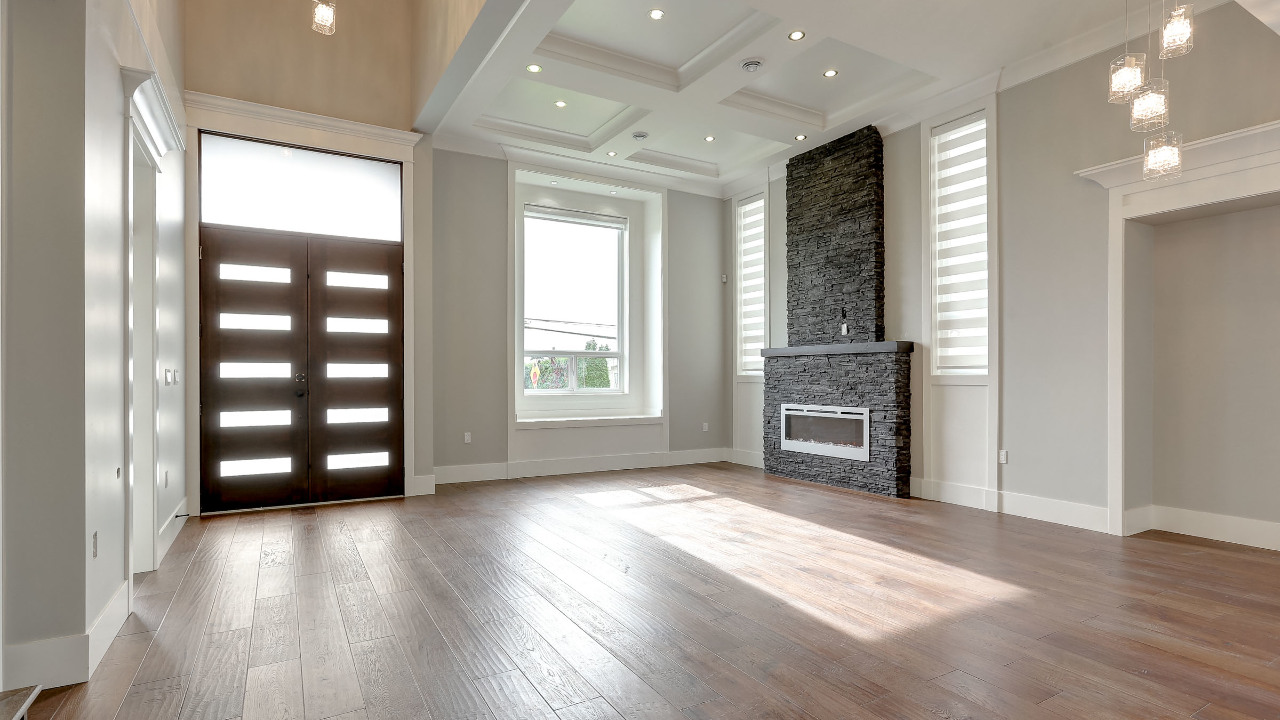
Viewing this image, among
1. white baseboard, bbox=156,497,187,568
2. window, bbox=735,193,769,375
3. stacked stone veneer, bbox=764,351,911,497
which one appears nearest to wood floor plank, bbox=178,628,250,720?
white baseboard, bbox=156,497,187,568

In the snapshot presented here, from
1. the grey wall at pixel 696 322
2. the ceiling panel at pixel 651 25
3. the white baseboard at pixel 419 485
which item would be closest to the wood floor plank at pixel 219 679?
the white baseboard at pixel 419 485

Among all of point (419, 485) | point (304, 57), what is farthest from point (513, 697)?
point (304, 57)

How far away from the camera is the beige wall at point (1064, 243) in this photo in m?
3.92

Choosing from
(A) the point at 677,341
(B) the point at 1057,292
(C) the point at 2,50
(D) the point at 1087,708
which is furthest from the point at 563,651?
(A) the point at 677,341

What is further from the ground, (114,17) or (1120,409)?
(114,17)

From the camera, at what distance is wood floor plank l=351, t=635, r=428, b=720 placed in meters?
2.00

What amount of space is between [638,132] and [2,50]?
4.53 meters

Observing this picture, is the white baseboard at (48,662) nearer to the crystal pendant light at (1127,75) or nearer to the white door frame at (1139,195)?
the crystal pendant light at (1127,75)

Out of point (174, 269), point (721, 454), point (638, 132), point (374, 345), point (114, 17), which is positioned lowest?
point (721, 454)

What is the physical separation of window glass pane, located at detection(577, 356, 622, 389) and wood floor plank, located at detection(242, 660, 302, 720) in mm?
5231

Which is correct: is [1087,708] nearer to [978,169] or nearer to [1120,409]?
[1120,409]

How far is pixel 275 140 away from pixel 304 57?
2.42 feet

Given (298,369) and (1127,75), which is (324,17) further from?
(1127,75)

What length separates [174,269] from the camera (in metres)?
4.41
